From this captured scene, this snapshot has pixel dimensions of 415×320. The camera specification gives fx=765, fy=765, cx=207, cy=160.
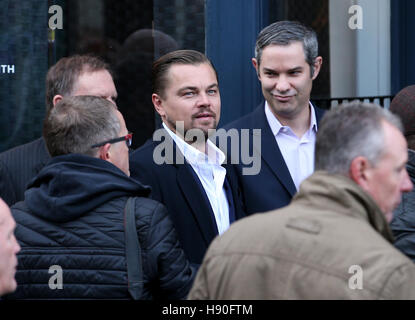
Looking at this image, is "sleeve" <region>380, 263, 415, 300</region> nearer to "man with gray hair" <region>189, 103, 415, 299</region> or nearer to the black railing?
"man with gray hair" <region>189, 103, 415, 299</region>

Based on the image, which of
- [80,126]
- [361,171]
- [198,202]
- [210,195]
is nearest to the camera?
[361,171]

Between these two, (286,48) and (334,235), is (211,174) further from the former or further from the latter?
(334,235)

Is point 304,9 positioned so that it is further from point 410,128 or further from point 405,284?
point 405,284

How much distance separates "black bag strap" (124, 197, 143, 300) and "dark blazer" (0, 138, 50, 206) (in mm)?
1270

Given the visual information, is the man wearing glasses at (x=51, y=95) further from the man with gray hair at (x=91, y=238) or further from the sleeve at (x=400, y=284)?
the sleeve at (x=400, y=284)

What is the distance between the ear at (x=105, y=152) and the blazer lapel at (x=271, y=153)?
1.35 m

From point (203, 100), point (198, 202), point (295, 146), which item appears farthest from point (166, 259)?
point (295, 146)

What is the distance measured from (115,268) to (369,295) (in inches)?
46.3

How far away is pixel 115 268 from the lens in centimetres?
297

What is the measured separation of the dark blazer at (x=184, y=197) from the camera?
151 inches

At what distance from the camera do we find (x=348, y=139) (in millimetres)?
2418

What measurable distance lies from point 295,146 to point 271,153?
188 mm

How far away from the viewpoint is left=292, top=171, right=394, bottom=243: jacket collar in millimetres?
2277
